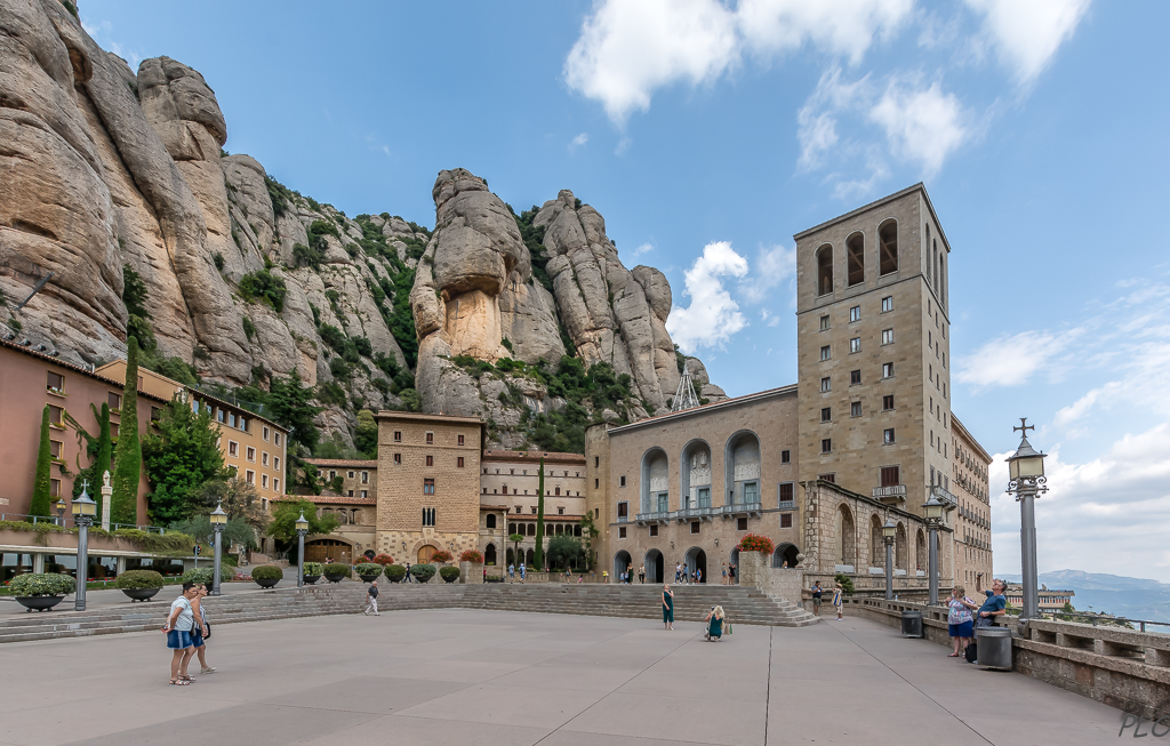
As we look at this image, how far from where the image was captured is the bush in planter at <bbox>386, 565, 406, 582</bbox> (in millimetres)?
38344

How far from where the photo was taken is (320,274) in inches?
3600

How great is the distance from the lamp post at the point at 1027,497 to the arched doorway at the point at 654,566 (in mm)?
46797

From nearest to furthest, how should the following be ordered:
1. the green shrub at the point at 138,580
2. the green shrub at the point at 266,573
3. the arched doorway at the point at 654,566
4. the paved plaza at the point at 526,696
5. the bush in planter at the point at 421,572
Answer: the paved plaza at the point at 526,696, the green shrub at the point at 138,580, the green shrub at the point at 266,573, the bush in planter at the point at 421,572, the arched doorway at the point at 654,566

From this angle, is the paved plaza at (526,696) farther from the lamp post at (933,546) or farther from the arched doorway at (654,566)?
the arched doorway at (654,566)

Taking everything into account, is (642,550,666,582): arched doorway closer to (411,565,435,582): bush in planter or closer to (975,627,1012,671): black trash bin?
(411,565,435,582): bush in planter

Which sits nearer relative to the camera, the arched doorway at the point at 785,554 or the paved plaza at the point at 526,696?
the paved plaza at the point at 526,696

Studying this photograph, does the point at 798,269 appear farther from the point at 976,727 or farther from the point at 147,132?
the point at 147,132

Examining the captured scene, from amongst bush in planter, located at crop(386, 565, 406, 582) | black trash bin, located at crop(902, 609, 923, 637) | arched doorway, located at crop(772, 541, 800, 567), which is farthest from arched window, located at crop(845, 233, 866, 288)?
black trash bin, located at crop(902, 609, 923, 637)

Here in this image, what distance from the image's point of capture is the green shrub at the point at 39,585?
17797mm

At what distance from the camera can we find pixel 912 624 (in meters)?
18.9

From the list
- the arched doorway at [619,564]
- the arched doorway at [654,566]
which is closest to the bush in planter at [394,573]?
the arched doorway at [654,566]

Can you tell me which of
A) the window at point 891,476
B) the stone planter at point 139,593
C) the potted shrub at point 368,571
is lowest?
the potted shrub at point 368,571

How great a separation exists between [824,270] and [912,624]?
130 feet

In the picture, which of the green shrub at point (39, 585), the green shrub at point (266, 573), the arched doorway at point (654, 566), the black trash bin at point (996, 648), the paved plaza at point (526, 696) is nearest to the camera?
the paved plaza at point (526, 696)
